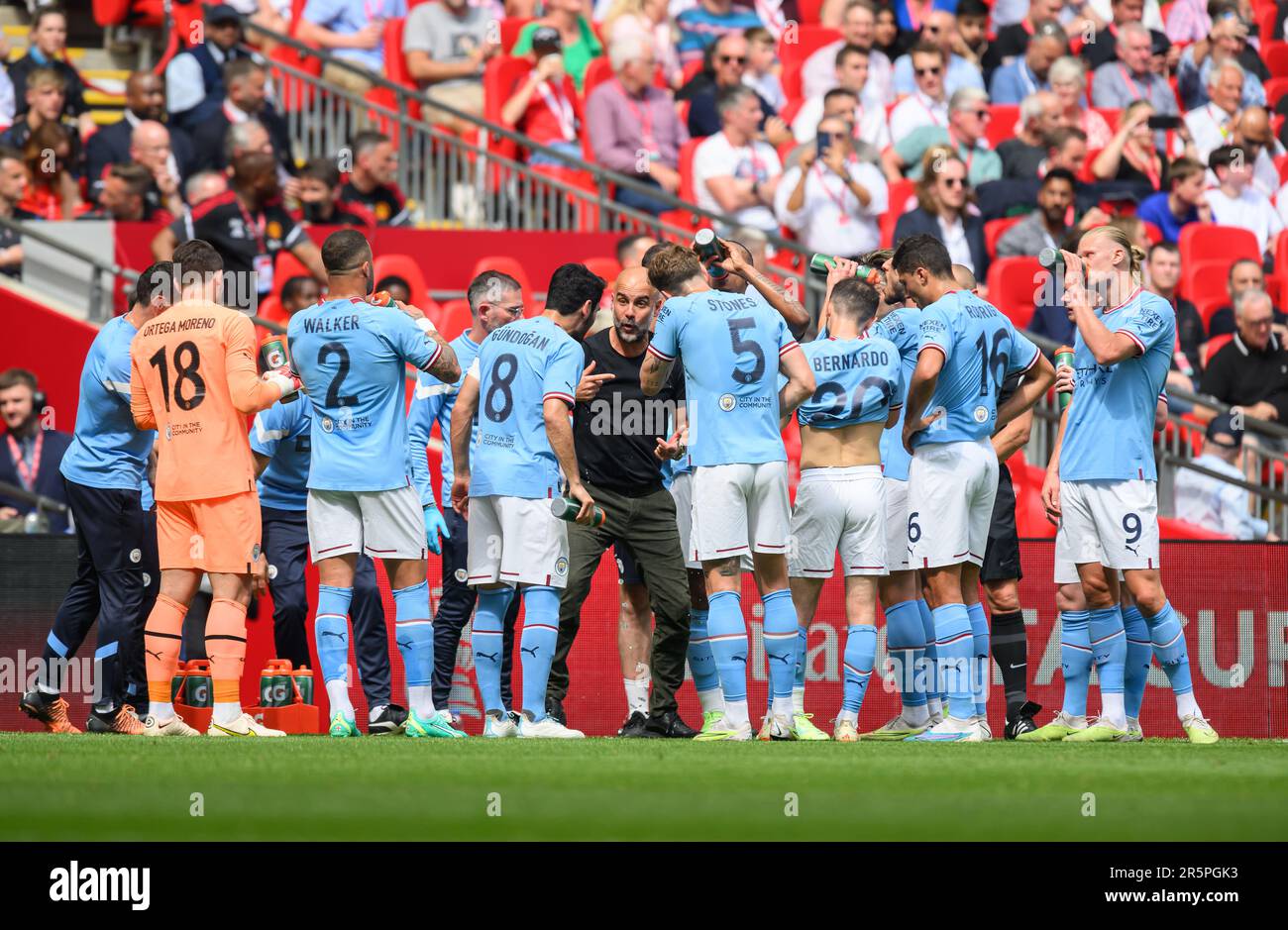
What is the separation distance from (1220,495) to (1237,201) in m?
4.89

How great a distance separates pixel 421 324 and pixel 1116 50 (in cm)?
1178

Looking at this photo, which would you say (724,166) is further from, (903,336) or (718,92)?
(903,336)

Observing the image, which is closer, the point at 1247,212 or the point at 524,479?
the point at 524,479

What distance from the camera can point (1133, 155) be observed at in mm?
17094

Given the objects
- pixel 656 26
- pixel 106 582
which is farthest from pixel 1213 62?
pixel 106 582

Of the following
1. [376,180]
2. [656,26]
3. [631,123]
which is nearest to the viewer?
[376,180]

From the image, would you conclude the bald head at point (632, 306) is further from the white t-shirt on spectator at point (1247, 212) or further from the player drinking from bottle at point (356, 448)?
the white t-shirt on spectator at point (1247, 212)

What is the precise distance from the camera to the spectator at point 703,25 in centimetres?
1761

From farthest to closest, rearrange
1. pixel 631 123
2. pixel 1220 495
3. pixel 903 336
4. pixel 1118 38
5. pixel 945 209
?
pixel 1118 38
pixel 631 123
pixel 945 209
pixel 1220 495
pixel 903 336

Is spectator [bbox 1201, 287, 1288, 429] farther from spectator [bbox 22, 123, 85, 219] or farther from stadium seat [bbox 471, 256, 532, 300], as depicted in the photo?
spectator [bbox 22, 123, 85, 219]

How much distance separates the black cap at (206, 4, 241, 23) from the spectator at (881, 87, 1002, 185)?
558cm

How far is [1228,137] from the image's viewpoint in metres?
18.1

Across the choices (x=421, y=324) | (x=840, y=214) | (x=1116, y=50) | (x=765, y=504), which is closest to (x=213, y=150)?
(x=840, y=214)

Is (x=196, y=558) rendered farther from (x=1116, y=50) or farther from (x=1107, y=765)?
(x=1116, y=50)
